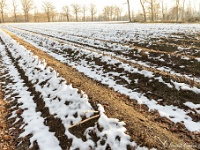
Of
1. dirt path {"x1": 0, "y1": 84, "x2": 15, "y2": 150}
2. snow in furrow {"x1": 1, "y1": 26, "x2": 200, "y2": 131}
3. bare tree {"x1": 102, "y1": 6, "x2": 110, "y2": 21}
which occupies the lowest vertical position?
dirt path {"x1": 0, "y1": 84, "x2": 15, "y2": 150}

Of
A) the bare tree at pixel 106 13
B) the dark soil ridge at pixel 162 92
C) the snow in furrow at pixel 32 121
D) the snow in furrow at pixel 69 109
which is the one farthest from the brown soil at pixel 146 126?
the bare tree at pixel 106 13

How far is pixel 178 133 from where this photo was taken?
4465mm

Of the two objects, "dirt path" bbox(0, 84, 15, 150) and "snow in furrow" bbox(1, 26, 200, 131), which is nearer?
"dirt path" bbox(0, 84, 15, 150)

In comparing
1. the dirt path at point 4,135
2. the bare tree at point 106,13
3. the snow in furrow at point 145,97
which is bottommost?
the dirt path at point 4,135

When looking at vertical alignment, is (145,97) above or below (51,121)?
above

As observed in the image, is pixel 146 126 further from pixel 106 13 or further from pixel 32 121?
pixel 106 13

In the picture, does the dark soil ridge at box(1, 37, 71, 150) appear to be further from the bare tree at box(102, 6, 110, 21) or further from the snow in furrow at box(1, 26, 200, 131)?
the bare tree at box(102, 6, 110, 21)

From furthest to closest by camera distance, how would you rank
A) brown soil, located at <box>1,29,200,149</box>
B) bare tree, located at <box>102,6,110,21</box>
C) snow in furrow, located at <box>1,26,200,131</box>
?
bare tree, located at <box>102,6,110,21</box> → snow in furrow, located at <box>1,26,200,131</box> → brown soil, located at <box>1,29,200,149</box>

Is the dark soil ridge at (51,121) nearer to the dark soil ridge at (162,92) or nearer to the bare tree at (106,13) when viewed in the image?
the dark soil ridge at (162,92)

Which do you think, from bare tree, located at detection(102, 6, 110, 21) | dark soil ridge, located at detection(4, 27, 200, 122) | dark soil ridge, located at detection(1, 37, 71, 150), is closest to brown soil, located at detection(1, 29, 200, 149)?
dark soil ridge, located at detection(4, 27, 200, 122)

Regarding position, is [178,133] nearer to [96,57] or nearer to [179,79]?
[179,79]

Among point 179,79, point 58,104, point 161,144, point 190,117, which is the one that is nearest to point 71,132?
point 58,104

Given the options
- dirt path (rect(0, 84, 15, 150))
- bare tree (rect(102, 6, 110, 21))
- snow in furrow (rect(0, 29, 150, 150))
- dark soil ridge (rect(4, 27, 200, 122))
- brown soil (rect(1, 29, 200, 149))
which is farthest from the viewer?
bare tree (rect(102, 6, 110, 21))

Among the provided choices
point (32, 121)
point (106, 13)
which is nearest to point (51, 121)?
point (32, 121)
